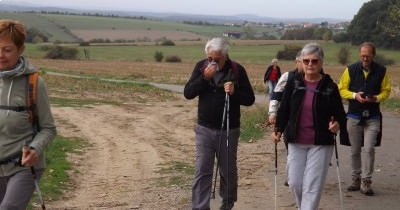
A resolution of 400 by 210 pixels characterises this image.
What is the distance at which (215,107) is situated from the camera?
7191 mm

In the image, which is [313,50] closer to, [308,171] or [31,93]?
[308,171]

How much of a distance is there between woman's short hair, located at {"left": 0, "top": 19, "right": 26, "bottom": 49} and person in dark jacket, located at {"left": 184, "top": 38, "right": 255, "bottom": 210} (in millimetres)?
2747

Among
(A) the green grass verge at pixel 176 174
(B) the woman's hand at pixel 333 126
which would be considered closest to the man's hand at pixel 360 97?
(B) the woman's hand at pixel 333 126

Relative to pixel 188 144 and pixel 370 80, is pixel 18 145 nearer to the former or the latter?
pixel 370 80

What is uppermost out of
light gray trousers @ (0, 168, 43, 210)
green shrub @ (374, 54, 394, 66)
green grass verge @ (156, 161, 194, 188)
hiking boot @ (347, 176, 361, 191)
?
light gray trousers @ (0, 168, 43, 210)

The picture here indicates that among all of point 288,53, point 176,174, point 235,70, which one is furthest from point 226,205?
point 288,53

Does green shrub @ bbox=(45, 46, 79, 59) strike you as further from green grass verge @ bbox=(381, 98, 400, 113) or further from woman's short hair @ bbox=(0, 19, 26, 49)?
woman's short hair @ bbox=(0, 19, 26, 49)

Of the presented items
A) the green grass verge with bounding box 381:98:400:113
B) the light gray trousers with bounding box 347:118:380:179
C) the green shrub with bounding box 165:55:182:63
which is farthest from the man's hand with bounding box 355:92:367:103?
the green shrub with bounding box 165:55:182:63

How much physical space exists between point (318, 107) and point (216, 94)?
1.21 metres

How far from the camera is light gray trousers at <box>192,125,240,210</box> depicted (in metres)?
7.29

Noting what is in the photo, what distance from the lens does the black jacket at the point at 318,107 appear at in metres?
6.53

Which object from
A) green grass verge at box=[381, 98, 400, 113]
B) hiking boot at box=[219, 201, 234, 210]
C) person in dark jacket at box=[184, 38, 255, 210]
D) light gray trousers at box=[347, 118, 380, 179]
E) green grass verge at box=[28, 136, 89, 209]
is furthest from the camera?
green grass verge at box=[381, 98, 400, 113]

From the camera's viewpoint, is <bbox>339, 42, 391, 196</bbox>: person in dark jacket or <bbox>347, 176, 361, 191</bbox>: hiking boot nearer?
<bbox>339, 42, 391, 196</bbox>: person in dark jacket

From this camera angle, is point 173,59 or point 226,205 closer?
point 226,205
